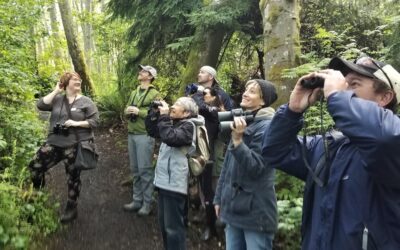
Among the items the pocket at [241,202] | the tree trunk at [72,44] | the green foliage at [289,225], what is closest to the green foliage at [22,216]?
the pocket at [241,202]

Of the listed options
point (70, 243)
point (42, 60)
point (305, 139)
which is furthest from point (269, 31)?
point (42, 60)

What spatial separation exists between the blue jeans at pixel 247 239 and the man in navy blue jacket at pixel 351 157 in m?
1.09

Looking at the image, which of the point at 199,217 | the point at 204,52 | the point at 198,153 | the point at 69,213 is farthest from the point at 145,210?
the point at 204,52

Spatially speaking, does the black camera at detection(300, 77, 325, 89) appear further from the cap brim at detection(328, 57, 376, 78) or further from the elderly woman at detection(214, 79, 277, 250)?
the elderly woman at detection(214, 79, 277, 250)

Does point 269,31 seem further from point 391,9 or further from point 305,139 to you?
point 305,139

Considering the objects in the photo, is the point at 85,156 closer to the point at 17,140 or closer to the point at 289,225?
the point at 17,140

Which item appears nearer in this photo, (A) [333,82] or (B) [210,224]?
(A) [333,82]

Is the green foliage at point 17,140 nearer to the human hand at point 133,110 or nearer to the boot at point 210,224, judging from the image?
the human hand at point 133,110

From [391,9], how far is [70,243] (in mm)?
6465

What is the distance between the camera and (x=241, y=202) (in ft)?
11.1

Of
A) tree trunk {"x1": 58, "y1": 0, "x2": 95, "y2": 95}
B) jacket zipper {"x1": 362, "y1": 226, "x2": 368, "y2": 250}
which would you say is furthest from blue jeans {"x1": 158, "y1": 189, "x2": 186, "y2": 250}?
tree trunk {"x1": 58, "y1": 0, "x2": 95, "y2": 95}

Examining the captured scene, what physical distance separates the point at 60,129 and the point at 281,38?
336cm

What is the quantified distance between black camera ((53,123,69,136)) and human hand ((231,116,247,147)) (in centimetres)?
311

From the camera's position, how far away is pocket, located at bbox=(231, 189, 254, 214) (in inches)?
132
